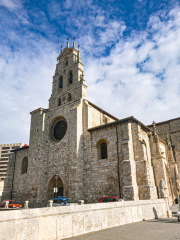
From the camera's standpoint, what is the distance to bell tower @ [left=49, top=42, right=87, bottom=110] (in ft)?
77.6

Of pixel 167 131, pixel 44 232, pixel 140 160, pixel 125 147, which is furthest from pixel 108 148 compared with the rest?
pixel 167 131

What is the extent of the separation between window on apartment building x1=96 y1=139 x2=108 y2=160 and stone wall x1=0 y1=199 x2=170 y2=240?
1008cm

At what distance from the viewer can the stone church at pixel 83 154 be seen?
1698 cm

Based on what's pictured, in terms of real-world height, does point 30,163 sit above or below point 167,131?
below

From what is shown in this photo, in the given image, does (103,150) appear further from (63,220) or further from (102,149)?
(63,220)

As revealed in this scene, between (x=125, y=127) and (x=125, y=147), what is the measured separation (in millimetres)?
2102

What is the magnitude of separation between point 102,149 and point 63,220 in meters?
14.2

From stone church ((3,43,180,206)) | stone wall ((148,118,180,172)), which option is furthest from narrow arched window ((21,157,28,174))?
stone wall ((148,118,180,172))

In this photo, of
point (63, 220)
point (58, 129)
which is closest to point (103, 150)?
point (58, 129)

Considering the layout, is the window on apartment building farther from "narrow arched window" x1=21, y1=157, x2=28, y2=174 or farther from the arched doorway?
"narrow arched window" x1=21, y1=157, x2=28, y2=174

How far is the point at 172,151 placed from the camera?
2794cm

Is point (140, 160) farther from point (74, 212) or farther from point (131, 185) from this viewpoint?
point (74, 212)

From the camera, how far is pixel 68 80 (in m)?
26.2

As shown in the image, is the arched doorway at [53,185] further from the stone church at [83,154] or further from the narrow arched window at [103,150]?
the narrow arched window at [103,150]
